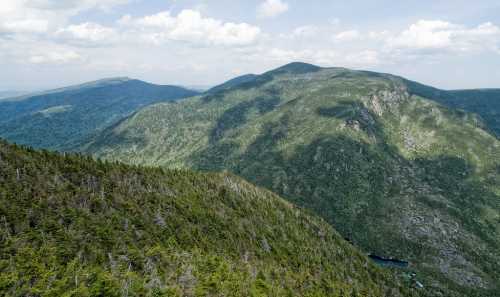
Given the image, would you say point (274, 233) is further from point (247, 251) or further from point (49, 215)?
point (49, 215)

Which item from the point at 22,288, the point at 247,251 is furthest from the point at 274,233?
the point at 22,288

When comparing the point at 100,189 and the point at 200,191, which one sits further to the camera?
the point at 200,191

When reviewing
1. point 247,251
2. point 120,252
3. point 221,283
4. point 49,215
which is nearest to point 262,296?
point 221,283

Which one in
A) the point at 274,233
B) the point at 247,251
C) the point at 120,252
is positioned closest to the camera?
the point at 120,252

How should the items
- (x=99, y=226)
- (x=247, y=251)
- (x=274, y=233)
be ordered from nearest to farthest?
1. (x=99, y=226)
2. (x=247, y=251)
3. (x=274, y=233)

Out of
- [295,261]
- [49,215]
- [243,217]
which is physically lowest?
[295,261]

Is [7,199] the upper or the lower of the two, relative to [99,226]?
upper
